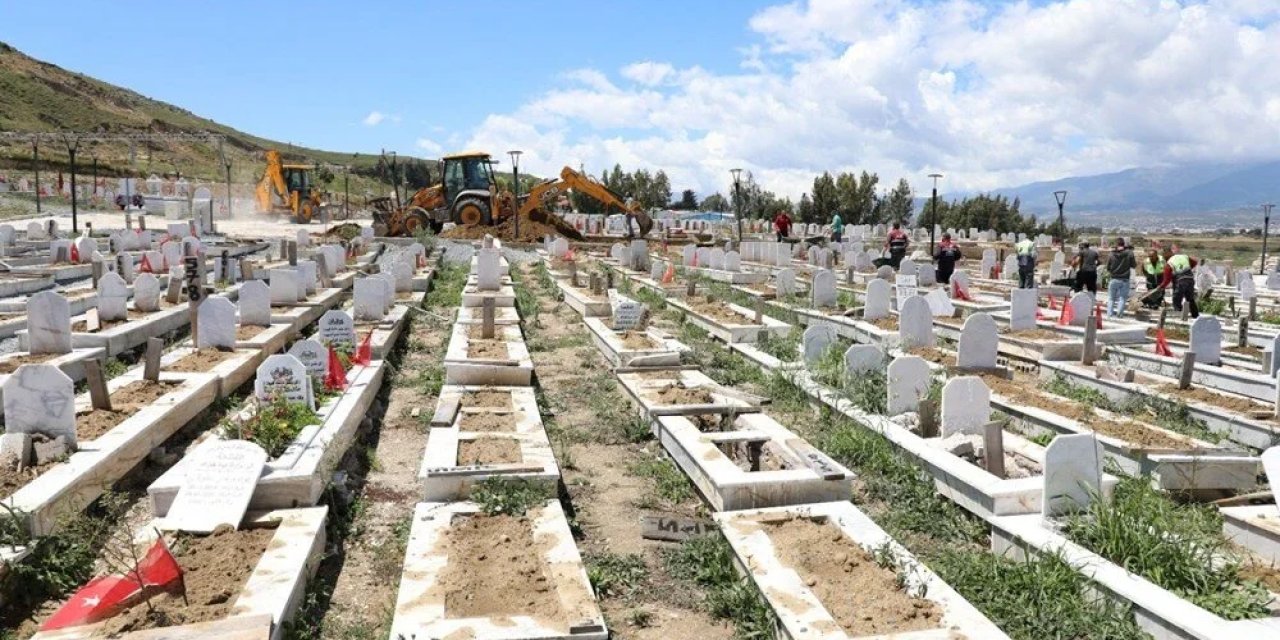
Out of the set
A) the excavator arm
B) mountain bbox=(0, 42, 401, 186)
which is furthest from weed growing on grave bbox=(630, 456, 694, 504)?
mountain bbox=(0, 42, 401, 186)

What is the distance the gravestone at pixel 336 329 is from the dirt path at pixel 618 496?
2.17m

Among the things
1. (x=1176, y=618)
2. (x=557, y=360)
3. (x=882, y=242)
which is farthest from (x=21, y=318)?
(x=882, y=242)

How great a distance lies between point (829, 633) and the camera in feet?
13.0

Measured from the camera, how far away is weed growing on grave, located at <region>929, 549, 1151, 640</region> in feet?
13.9

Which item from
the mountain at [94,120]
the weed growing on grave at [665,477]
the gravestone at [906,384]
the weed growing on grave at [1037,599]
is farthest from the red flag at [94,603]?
the mountain at [94,120]

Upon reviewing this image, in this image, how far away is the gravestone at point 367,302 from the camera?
1219 centimetres

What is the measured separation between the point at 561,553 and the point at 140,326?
27.7ft

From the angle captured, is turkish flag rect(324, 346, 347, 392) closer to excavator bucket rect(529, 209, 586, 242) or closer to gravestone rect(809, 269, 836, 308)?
gravestone rect(809, 269, 836, 308)

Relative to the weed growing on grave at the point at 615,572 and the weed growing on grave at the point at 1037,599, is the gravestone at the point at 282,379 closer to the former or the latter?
the weed growing on grave at the point at 615,572

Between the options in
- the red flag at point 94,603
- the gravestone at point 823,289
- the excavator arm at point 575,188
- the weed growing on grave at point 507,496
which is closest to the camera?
the red flag at point 94,603

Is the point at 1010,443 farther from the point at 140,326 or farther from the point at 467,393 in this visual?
the point at 140,326

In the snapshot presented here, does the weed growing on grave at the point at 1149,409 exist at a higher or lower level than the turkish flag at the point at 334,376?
lower

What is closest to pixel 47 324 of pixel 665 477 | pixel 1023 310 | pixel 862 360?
pixel 665 477

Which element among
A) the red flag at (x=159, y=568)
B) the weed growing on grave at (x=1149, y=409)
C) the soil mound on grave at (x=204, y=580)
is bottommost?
the soil mound on grave at (x=204, y=580)
